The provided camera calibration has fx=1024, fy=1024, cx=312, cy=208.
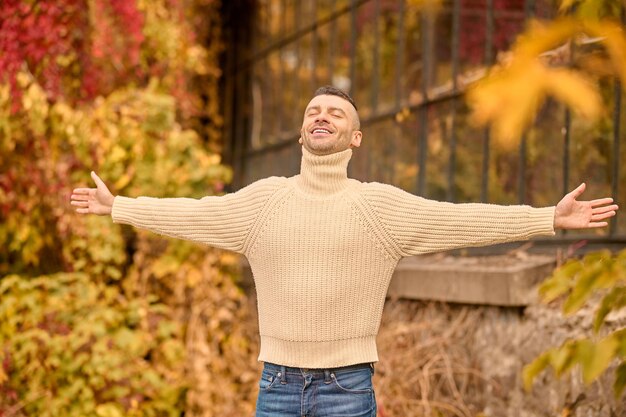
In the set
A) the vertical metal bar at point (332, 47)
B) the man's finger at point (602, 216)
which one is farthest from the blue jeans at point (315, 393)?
the vertical metal bar at point (332, 47)

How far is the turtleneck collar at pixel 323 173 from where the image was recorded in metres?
3.01

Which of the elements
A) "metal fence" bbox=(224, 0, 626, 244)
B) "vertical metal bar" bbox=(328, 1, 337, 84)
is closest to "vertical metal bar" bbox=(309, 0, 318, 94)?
"metal fence" bbox=(224, 0, 626, 244)

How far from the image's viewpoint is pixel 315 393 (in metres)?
2.89

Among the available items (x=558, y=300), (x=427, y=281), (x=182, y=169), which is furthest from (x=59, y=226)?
(x=558, y=300)

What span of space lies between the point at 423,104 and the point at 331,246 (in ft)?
11.8

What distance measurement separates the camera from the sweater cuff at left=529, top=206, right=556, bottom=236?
9.39ft

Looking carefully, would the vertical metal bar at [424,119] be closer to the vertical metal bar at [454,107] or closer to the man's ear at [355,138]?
the vertical metal bar at [454,107]

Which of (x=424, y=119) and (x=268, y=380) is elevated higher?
(x=424, y=119)

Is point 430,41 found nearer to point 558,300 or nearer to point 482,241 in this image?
point 558,300

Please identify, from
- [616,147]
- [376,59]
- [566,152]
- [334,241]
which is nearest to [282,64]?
[376,59]

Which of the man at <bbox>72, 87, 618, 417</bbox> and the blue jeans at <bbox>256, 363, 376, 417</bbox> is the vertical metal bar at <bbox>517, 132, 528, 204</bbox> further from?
the blue jeans at <bbox>256, 363, 376, 417</bbox>

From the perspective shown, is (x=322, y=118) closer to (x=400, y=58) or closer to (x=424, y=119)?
(x=424, y=119)

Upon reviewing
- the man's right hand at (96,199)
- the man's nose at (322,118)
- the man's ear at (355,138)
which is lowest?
the man's right hand at (96,199)

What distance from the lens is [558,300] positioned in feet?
15.0
